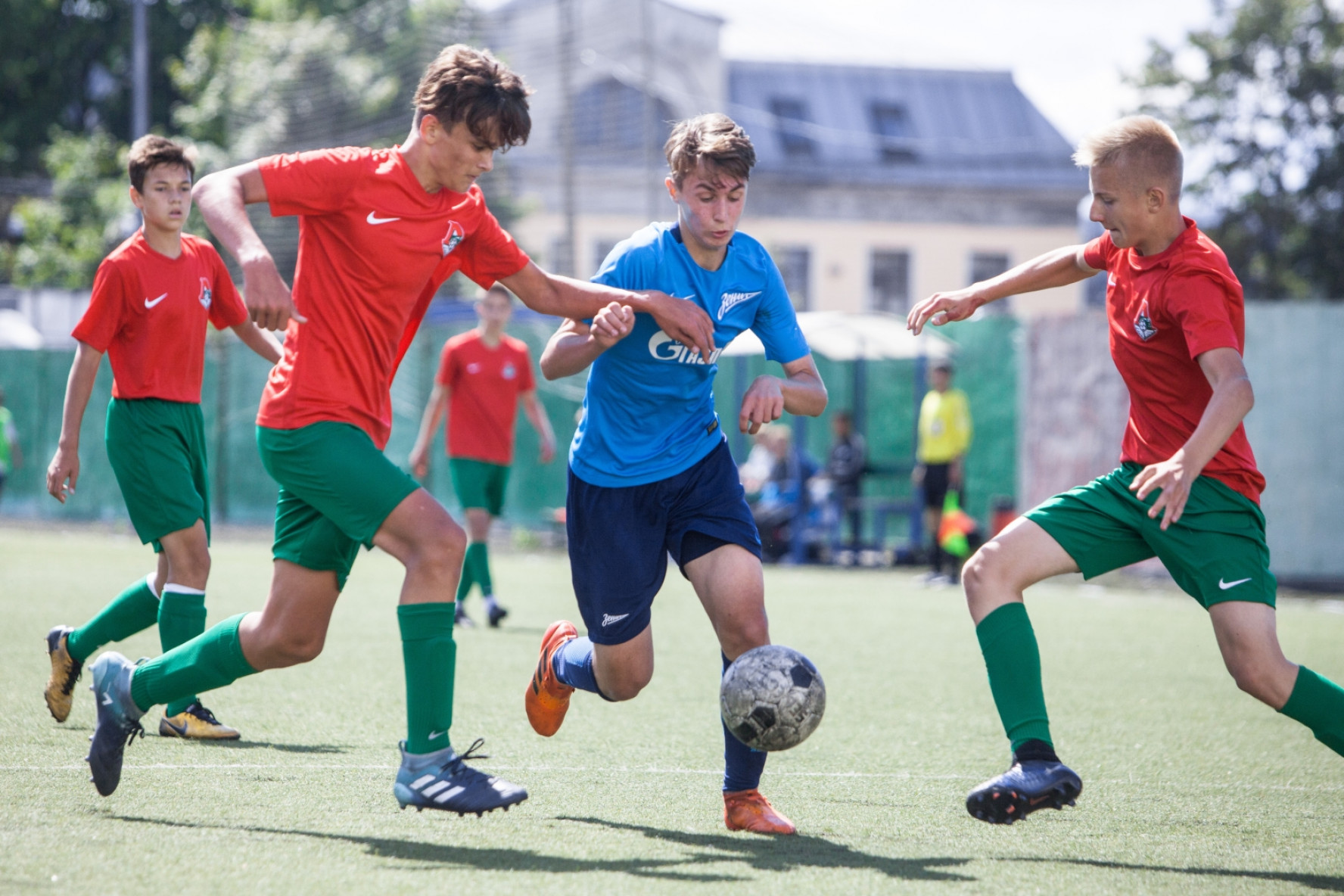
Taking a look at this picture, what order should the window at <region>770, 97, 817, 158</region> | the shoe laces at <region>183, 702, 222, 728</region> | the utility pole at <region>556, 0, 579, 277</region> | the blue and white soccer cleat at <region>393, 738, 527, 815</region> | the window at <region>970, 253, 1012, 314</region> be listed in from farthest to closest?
the window at <region>770, 97, 817, 158</region>
the window at <region>970, 253, 1012, 314</region>
the utility pole at <region>556, 0, 579, 277</region>
the shoe laces at <region>183, 702, 222, 728</region>
the blue and white soccer cleat at <region>393, 738, 527, 815</region>

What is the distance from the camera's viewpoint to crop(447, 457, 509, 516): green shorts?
1031 cm

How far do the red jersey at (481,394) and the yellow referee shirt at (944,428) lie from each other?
20.2 feet

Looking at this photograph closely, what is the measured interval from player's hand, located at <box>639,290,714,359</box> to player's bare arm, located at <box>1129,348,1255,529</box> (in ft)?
4.34

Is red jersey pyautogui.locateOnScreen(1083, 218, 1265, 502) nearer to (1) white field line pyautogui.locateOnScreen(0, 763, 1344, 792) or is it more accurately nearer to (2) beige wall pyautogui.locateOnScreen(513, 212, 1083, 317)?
(1) white field line pyautogui.locateOnScreen(0, 763, 1344, 792)

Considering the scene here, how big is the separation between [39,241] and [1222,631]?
34.8m

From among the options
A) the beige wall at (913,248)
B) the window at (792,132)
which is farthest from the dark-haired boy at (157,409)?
the window at (792,132)

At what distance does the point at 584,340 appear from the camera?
4.43 metres

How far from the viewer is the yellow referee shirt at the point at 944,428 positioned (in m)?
15.4

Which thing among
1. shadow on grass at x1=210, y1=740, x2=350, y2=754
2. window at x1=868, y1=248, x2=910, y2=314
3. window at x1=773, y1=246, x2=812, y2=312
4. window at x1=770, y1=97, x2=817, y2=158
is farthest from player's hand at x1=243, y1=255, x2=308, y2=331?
window at x1=770, y1=97, x2=817, y2=158

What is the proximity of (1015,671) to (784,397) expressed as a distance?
1077 mm

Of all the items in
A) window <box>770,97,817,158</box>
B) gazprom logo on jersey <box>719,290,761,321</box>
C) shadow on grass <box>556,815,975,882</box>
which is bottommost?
shadow on grass <box>556,815,975,882</box>

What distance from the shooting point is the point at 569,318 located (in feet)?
15.0

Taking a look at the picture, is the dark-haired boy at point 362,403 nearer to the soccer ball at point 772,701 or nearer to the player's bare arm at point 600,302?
the player's bare arm at point 600,302

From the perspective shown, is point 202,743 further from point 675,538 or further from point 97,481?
point 97,481
